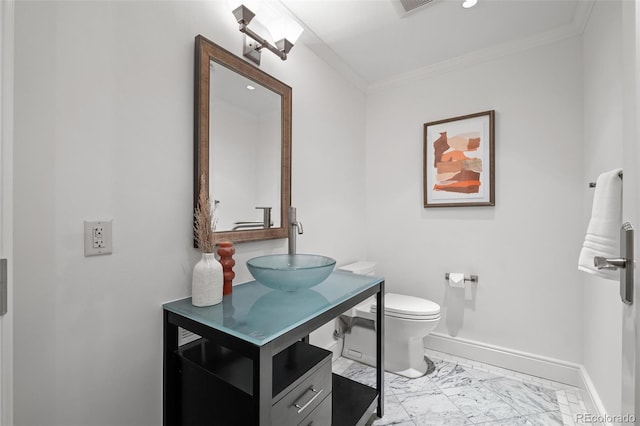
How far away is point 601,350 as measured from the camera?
1506 mm

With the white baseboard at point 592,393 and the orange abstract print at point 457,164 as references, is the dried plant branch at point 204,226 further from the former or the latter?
the white baseboard at point 592,393

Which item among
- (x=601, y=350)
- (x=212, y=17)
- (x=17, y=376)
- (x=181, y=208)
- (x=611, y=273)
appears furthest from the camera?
(x=601, y=350)

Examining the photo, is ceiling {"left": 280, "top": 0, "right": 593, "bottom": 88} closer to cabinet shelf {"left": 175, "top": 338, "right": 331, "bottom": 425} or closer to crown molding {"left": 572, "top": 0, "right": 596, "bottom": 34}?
crown molding {"left": 572, "top": 0, "right": 596, "bottom": 34}

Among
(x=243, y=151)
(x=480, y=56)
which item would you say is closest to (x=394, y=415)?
(x=243, y=151)

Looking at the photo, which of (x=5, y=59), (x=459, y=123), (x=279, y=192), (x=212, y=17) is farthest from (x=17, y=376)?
(x=459, y=123)

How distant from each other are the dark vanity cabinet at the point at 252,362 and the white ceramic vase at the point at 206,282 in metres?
0.04

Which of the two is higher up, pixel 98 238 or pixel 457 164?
pixel 457 164

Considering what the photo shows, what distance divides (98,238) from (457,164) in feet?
7.61

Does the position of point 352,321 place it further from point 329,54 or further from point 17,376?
point 329,54

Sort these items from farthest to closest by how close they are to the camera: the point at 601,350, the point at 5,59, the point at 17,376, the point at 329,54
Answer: the point at 329,54
the point at 601,350
the point at 17,376
the point at 5,59

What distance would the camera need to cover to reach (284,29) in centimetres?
156

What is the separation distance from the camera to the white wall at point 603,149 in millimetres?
1302

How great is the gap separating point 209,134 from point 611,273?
1717 millimetres

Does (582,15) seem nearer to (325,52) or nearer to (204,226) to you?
(325,52)
